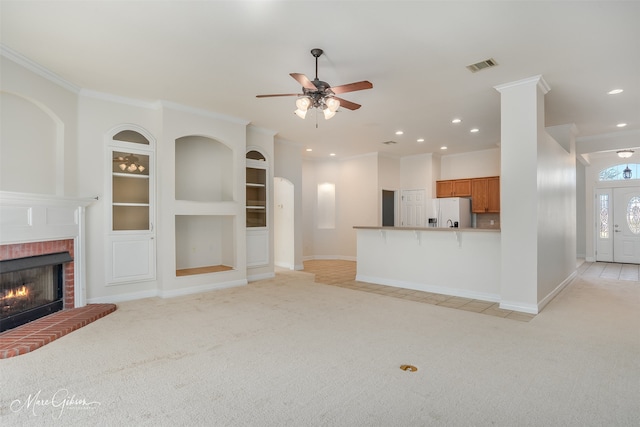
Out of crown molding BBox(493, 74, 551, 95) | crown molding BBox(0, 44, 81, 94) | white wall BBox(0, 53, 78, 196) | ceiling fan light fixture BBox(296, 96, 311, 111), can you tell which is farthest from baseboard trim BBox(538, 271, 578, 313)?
crown molding BBox(0, 44, 81, 94)

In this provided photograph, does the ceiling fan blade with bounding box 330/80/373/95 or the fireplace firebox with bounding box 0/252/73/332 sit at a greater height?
the ceiling fan blade with bounding box 330/80/373/95

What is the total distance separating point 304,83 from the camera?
3.29 metres

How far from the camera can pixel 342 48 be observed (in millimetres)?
3418

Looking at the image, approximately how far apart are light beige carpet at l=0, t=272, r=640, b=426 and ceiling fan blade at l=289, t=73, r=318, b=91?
250 cm

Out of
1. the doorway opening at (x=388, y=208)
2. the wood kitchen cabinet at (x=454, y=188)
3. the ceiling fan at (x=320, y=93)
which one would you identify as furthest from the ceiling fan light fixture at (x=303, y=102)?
the wood kitchen cabinet at (x=454, y=188)

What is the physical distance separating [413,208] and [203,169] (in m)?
5.82

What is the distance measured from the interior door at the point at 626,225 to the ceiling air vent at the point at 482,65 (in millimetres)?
7454

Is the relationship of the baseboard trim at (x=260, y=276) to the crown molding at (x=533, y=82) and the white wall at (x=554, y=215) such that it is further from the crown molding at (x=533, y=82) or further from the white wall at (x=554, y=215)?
the crown molding at (x=533, y=82)

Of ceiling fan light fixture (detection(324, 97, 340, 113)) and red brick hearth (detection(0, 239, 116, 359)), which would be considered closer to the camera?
red brick hearth (detection(0, 239, 116, 359))

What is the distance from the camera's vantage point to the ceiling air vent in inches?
147

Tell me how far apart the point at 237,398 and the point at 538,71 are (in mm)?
4603

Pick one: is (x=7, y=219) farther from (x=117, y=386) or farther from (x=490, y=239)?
(x=490, y=239)

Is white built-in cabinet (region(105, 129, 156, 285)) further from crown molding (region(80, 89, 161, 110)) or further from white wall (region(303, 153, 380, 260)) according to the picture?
white wall (region(303, 153, 380, 260))

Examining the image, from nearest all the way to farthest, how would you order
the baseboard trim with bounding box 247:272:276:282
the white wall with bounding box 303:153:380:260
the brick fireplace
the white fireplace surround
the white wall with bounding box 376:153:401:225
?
the brick fireplace
the white fireplace surround
the baseboard trim with bounding box 247:272:276:282
the white wall with bounding box 376:153:401:225
the white wall with bounding box 303:153:380:260
